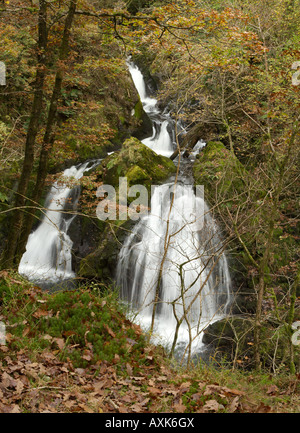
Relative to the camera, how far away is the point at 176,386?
354 centimetres

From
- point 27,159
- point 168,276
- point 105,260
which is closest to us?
point 27,159

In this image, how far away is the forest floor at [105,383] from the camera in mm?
3048

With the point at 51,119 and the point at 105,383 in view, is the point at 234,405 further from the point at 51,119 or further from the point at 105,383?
the point at 51,119

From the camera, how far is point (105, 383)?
3410 millimetres

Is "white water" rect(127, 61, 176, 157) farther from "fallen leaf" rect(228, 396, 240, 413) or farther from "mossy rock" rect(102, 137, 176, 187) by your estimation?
"fallen leaf" rect(228, 396, 240, 413)

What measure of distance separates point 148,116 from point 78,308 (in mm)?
13272

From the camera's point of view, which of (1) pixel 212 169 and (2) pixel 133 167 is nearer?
(2) pixel 133 167

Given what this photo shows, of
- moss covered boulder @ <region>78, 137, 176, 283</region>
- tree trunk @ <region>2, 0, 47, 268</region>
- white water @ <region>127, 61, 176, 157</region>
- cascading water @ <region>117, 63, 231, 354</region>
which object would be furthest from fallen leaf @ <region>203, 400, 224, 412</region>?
white water @ <region>127, 61, 176, 157</region>

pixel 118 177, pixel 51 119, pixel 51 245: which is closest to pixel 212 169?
pixel 118 177

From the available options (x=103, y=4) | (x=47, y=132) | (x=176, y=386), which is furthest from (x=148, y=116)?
(x=176, y=386)

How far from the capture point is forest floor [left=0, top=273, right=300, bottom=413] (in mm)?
3048

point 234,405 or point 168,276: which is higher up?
point 168,276

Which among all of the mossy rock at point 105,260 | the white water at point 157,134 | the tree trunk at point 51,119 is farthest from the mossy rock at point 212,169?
the tree trunk at point 51,119
